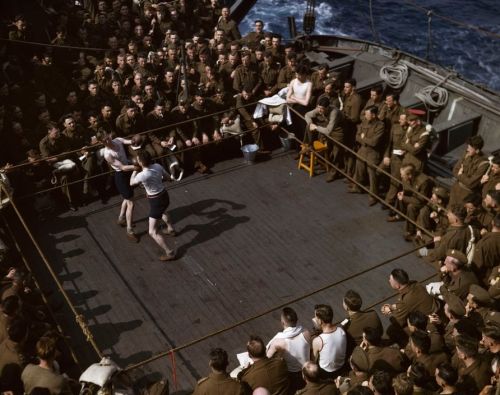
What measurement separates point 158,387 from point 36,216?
6705 mm

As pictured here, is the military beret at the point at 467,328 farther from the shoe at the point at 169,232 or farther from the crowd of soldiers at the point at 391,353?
the shoe at the point at 169,232

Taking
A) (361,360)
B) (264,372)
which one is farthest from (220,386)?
(361,360)

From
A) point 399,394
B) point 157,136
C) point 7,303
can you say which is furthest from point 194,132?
point 399,394

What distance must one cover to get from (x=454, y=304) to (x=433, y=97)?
28.4ft

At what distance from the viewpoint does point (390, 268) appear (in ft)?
37.3

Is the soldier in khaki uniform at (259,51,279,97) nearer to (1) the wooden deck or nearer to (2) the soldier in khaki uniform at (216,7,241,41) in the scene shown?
(1) the wooden deck

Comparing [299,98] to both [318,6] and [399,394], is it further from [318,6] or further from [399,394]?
[318,6]

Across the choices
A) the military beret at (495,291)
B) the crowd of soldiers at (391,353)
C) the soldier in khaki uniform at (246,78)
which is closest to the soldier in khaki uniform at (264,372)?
the crowd of soldiers at (391,353)

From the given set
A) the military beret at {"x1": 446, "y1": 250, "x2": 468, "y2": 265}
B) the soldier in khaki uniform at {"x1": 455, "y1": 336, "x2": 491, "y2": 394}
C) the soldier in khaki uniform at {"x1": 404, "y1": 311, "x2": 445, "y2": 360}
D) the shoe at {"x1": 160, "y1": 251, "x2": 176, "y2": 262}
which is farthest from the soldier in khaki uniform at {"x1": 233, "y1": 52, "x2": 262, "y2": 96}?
the soldier in khaki uniform at {"x1": 455, "y1": 336, "x2": 491, "y2": 394}

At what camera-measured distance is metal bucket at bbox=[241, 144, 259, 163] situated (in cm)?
1430

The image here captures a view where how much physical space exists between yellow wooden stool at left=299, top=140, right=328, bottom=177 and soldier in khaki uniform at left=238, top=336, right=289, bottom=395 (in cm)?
704

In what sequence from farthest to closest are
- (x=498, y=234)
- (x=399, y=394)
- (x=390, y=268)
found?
1. (x=390, y=268)
2. (x=498, y=234)
3. (x=399, y=394)

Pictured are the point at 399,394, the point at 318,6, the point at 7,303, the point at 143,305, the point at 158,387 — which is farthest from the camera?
the point at 318,6

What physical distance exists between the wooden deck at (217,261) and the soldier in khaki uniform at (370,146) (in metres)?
0.52
